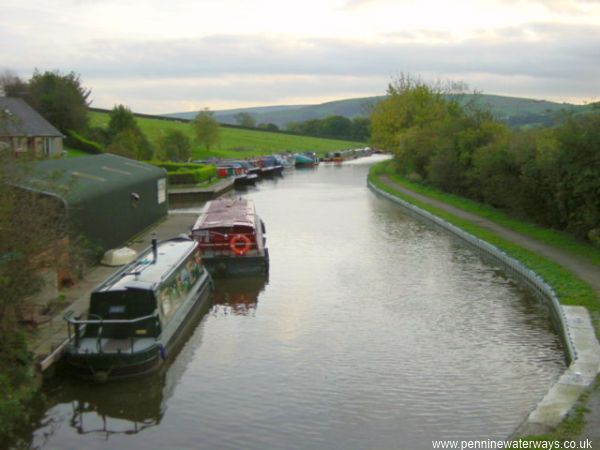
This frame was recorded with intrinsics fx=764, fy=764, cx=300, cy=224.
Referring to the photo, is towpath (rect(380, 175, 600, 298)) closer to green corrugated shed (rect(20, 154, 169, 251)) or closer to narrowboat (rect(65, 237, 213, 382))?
narrowboat (rect(65, 237, 213, 382))

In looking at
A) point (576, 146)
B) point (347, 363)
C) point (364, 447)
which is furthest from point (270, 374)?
point (576, 146)

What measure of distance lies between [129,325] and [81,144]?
5122cm

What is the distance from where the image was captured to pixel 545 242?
84.1 ft

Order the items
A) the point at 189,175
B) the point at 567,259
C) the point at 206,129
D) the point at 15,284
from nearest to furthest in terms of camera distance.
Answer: the point at 15,284 → the point at 567,259 → the point at 189,175 → the point at 206,129

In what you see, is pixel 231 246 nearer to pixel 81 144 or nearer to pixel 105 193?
pixel 105 193

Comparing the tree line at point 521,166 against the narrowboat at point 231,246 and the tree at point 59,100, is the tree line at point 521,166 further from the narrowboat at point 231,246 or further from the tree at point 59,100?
the tree at point 59,100

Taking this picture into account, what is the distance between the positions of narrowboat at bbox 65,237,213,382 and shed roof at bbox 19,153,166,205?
251cm

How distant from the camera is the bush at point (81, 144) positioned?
203ft

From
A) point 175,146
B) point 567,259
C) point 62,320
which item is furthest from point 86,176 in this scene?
point 175,146

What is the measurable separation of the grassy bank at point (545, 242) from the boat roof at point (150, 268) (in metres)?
8.84

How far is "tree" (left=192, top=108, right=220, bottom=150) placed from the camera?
86062 mm

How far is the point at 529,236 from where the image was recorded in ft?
89.2


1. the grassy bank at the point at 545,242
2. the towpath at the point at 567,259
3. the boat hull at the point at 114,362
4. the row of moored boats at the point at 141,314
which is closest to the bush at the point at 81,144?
the grassy bank at the point at 545,242

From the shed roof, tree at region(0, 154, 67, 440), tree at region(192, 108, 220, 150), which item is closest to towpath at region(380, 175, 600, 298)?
tree at region(0, 154, 67, 440)
